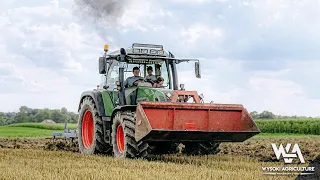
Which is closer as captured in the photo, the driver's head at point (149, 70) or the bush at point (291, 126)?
the driver's head at point (149, 70)

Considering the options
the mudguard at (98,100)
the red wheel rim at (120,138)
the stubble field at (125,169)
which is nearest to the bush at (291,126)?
the stubble field at (125,169)

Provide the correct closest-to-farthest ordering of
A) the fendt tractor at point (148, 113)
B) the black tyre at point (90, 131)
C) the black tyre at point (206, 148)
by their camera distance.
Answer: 1. the fendt tractor at point (148, 113)
2. the black tyre at point (90, 131)
3. the black tyre at point (206, 148)

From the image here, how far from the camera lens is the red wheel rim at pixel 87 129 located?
49.8ft

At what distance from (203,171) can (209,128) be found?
251 centimetres

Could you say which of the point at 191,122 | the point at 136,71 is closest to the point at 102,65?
the point at 136,71

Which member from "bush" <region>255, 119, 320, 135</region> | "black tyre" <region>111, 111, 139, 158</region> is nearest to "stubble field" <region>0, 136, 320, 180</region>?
"black tyre" <region>111, 111, 139, 158</region>

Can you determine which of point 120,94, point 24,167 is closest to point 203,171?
point 24,167

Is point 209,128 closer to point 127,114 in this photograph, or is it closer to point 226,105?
point 226,105

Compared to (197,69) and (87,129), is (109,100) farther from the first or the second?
(197,69)

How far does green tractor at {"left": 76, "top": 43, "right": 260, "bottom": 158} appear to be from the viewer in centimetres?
1174

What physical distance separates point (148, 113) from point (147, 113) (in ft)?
0.08

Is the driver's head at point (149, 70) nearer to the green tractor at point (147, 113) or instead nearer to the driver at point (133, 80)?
the green tractor at point (147, 113)

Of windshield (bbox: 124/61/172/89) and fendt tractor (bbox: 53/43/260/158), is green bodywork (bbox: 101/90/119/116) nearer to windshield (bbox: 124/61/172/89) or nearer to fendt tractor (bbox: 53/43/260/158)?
fendt tractor (bbox: 53/43/260/158)

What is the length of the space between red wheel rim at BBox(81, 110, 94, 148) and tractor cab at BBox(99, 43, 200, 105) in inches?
51.4
